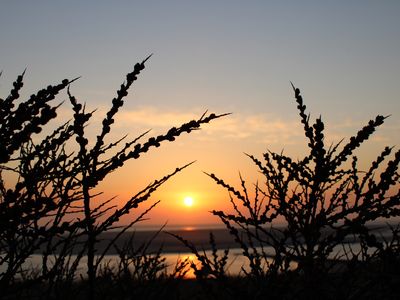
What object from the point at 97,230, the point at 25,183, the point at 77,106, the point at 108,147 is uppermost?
the point at 77,106

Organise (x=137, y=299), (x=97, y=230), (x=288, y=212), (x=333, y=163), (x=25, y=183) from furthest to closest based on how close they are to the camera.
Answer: (x=288, y=212), (x=137, y=299), (x=333, y=163), (x=97, y=230), (x=25, y=183)

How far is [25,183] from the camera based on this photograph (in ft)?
7.02

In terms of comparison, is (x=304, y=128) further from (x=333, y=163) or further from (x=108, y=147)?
(x=108, y=147)

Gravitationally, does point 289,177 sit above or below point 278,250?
above

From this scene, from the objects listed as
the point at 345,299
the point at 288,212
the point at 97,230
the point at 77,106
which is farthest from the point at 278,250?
the point at 77,106

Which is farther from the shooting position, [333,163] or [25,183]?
[333,163]

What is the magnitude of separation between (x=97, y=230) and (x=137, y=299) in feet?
5.27

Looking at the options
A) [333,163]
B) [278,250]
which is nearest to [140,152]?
[278,250]

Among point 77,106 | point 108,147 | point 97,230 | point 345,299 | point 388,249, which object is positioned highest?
point 77,106

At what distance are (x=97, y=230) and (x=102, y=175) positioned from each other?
1.08 ft

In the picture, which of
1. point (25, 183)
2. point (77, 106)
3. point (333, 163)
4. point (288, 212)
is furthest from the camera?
point (288, 212)

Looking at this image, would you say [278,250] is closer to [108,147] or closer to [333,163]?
[333,163]

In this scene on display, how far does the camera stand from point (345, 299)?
337 cm

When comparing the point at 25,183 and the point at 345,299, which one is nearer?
the point at 25,183
